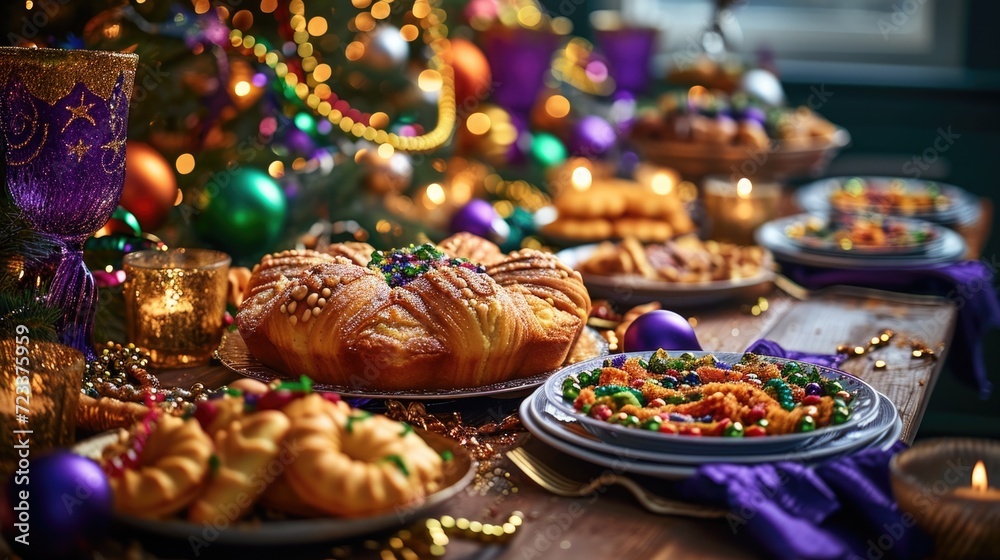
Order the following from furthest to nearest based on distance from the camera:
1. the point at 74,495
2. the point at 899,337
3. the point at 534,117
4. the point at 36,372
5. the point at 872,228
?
the point at 534,117 → the point at 872,228 → the point at 899,337 → the point at 36,372 → the point at 74,495

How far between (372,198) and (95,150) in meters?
0.94

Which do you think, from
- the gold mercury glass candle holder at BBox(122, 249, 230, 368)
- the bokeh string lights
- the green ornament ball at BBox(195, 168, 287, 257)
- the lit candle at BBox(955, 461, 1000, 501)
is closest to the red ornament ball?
the bokeh string lights

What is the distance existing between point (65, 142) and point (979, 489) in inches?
43.3

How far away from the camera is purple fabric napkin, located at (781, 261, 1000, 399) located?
82.2 inches

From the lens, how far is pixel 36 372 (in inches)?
44.5

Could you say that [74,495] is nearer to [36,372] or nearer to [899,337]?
[36,372]

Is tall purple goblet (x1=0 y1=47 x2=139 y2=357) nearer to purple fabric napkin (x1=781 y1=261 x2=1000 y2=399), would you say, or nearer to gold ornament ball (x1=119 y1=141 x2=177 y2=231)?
gold ornament ball (x1=119 y1=141 x2=177 y2=231)

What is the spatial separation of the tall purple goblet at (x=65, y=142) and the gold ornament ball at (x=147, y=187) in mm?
460

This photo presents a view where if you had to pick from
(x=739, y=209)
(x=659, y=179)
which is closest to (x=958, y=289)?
(x=739, y=209)

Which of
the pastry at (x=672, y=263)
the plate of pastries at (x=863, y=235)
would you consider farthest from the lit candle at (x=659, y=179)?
the pastry at (x=672, y=263)

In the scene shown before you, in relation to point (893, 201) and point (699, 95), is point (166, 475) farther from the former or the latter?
point (699, 95)

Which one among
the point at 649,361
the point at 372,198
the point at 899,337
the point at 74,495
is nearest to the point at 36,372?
the point at 74,495

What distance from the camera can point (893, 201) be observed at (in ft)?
9.11

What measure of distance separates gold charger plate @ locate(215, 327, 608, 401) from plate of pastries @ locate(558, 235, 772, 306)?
39 centimetres
